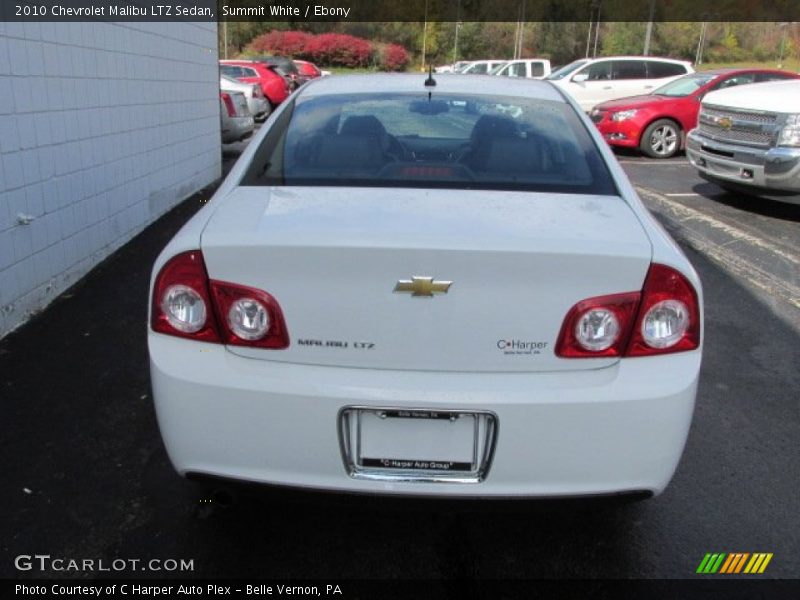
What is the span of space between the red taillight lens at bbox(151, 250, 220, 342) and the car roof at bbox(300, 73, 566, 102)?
4.94 ft

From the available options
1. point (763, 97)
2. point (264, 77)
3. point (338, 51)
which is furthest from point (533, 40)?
point (763, 97)

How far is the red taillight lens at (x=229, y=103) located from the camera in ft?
37.4

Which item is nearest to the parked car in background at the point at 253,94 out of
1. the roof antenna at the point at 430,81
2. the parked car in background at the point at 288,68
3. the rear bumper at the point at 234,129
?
the rear bumper at the point at 234,129

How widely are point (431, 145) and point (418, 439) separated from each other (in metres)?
1.67

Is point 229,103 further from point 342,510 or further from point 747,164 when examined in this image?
point 342,510

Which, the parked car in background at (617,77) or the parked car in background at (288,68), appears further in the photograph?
the parked car in background at (288,68)

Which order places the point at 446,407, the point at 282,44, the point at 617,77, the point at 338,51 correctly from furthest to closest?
the point at 338,51 < the point at 282,44 < the point at 617,77 < the point at 446,407

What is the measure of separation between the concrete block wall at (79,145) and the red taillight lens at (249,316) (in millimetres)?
2756

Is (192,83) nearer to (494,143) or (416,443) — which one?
(494,143)

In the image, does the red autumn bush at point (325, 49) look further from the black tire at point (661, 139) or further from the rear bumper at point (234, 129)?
the black tire at point (661, 139)

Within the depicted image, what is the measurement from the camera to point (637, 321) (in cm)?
210

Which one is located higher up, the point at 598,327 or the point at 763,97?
the point at 763,97

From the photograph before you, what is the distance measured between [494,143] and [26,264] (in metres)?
3.13

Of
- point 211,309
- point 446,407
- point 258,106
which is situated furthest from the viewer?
point 258,106
